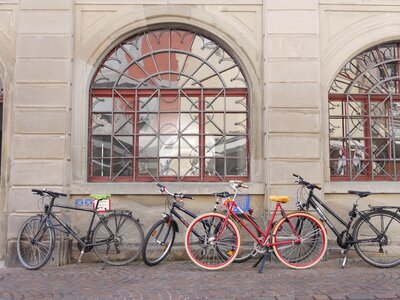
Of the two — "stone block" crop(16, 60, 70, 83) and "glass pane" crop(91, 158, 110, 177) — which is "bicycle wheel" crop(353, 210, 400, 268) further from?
"stone block" crop(16, 60, 70, 83)

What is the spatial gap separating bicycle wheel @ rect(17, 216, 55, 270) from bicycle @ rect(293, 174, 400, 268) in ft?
12.1

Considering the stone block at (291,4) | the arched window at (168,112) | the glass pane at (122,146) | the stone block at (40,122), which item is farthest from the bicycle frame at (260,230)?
the stone block at (291,4)

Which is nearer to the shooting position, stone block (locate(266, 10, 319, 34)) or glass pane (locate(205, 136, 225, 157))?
stone block (locate(266, 10, 319, 34))

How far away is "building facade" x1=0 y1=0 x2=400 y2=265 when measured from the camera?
7008 mm

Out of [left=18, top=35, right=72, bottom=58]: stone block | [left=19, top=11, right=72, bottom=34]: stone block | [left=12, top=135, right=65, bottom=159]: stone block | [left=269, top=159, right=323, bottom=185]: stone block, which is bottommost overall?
[left=269, top=159, right=323, bottom=185]: stone block

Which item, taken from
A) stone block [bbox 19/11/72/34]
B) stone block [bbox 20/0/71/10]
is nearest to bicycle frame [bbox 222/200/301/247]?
stone block [bbox 19/11/72/34]

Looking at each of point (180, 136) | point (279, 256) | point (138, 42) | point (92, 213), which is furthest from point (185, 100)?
point (279, 256)

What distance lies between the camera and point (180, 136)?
7.38m

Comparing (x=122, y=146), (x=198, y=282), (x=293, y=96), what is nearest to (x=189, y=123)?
(x=122, y=146)

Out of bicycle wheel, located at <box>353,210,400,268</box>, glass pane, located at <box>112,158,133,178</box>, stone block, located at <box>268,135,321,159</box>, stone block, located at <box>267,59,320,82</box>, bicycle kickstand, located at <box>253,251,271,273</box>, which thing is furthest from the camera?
glass pane, located at <box>112,158,133,178</box>

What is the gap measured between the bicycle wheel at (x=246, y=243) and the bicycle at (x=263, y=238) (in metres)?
0.08

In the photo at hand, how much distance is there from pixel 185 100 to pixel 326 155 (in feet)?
8.06

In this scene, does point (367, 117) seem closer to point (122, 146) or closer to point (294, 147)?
point (294, 147)

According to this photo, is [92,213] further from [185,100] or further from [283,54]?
[283,54]
